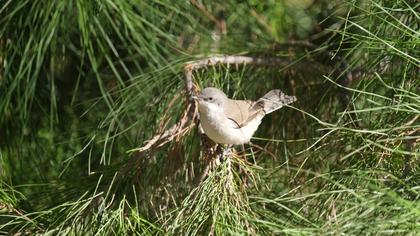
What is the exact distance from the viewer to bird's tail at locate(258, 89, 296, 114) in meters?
1.79

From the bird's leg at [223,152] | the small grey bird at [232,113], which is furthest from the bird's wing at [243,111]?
the bird's leg at [223,152]

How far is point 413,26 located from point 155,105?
0.63m

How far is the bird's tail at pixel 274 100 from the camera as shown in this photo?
5.88 feet

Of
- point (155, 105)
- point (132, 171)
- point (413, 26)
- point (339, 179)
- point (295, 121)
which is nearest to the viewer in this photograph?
point (339, 179)

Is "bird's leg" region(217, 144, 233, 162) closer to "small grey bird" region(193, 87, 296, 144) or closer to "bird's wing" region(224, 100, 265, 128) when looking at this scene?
"small grey bird" region(193, 87, 296, 144)

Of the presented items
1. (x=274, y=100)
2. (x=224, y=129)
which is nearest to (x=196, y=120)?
(x=224, y=129)

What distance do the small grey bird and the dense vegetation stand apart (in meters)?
Result: 0.04

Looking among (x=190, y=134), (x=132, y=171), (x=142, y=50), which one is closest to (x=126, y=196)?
(x=132, y=171)

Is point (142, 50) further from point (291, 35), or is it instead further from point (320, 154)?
point (320, 154)

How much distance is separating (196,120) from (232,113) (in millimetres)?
226

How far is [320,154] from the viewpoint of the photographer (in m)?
1.68

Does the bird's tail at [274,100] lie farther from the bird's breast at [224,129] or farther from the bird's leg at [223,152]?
the bird's leg at [223,152]

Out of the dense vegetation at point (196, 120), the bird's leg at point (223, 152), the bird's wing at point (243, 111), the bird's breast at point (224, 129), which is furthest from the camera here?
the bird's wing at point (243, 111)

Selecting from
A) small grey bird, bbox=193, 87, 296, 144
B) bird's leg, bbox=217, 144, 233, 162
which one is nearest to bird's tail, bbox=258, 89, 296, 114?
small grey bird, bbox=193, 87, 296, 144
